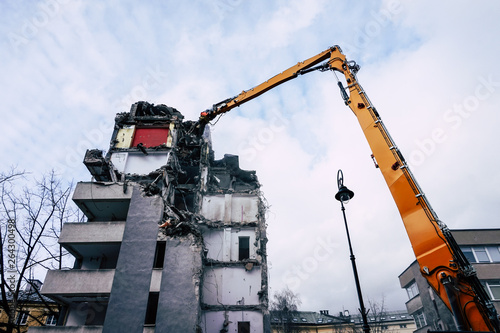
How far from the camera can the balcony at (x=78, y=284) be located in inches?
607

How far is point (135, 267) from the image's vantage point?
15945mm

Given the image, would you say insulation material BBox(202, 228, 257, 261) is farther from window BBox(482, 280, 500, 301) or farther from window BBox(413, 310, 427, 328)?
window BBox(413, 310, 427, 328)

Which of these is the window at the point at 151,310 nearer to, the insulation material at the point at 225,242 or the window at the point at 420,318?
the insulation material at the point at 225,242

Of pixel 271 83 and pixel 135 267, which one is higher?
pixel 271 83

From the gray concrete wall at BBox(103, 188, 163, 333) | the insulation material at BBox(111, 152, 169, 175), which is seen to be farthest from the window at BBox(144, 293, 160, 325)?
the insulation material at BBox(111, 152, 169, 175)

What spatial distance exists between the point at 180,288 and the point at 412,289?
27.1 m

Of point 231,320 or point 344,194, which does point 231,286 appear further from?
point 344,194

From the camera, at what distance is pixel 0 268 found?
55.7ft

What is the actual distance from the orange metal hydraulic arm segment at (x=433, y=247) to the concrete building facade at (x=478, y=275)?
62.5ft

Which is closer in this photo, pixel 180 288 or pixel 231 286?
pixel 180 288

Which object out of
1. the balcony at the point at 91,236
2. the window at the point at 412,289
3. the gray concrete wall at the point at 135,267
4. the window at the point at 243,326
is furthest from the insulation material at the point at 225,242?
the window at the point at 412,289

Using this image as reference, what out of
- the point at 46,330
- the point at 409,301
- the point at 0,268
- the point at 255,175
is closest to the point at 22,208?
the point at 0,268

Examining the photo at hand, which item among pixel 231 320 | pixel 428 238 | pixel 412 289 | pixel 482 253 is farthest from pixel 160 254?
pixel 412 289

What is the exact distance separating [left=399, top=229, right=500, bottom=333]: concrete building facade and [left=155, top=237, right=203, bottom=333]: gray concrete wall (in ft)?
59.6
